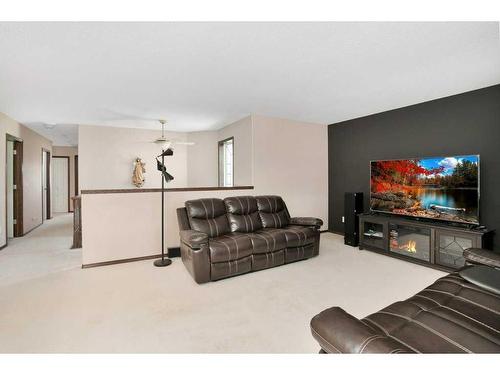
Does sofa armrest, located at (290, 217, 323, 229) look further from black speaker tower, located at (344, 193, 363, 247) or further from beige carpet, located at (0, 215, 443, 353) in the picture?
black speaker tower, located at (344, 193, 363, 247)

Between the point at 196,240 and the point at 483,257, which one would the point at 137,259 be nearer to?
the point at 196,240

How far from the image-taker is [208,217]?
11.3 ft

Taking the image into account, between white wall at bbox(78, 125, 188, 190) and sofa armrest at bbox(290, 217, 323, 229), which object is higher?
white wall at bbox(78, 125, 188, 190)

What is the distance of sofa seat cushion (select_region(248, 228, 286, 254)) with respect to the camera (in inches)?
122

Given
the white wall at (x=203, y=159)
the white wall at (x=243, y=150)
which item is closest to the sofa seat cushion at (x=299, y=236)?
the white wall at (x=243, y=150)

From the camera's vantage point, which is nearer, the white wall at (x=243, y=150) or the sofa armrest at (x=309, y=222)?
the sofa armrest at (x=309, y=222)

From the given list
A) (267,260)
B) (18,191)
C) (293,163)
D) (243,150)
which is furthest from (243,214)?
(18,191)

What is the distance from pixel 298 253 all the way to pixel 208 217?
4.30 ft

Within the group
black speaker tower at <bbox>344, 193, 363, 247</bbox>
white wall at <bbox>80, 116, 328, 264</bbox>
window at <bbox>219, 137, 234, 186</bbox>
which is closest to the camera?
white wall at <bbox>80, 116, 328, 264</bbox>

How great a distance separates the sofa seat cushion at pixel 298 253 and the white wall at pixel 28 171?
472 centimetres

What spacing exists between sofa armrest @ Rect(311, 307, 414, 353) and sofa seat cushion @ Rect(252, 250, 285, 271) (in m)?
2.01

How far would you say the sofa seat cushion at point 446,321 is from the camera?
1107mm

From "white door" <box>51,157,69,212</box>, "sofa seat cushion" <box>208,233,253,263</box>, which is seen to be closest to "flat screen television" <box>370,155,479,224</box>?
"sofa seat cushion" <box>208,233,253,263</box>

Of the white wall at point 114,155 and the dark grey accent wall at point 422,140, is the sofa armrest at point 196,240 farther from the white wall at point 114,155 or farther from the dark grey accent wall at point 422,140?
the white wall at point 114,155
